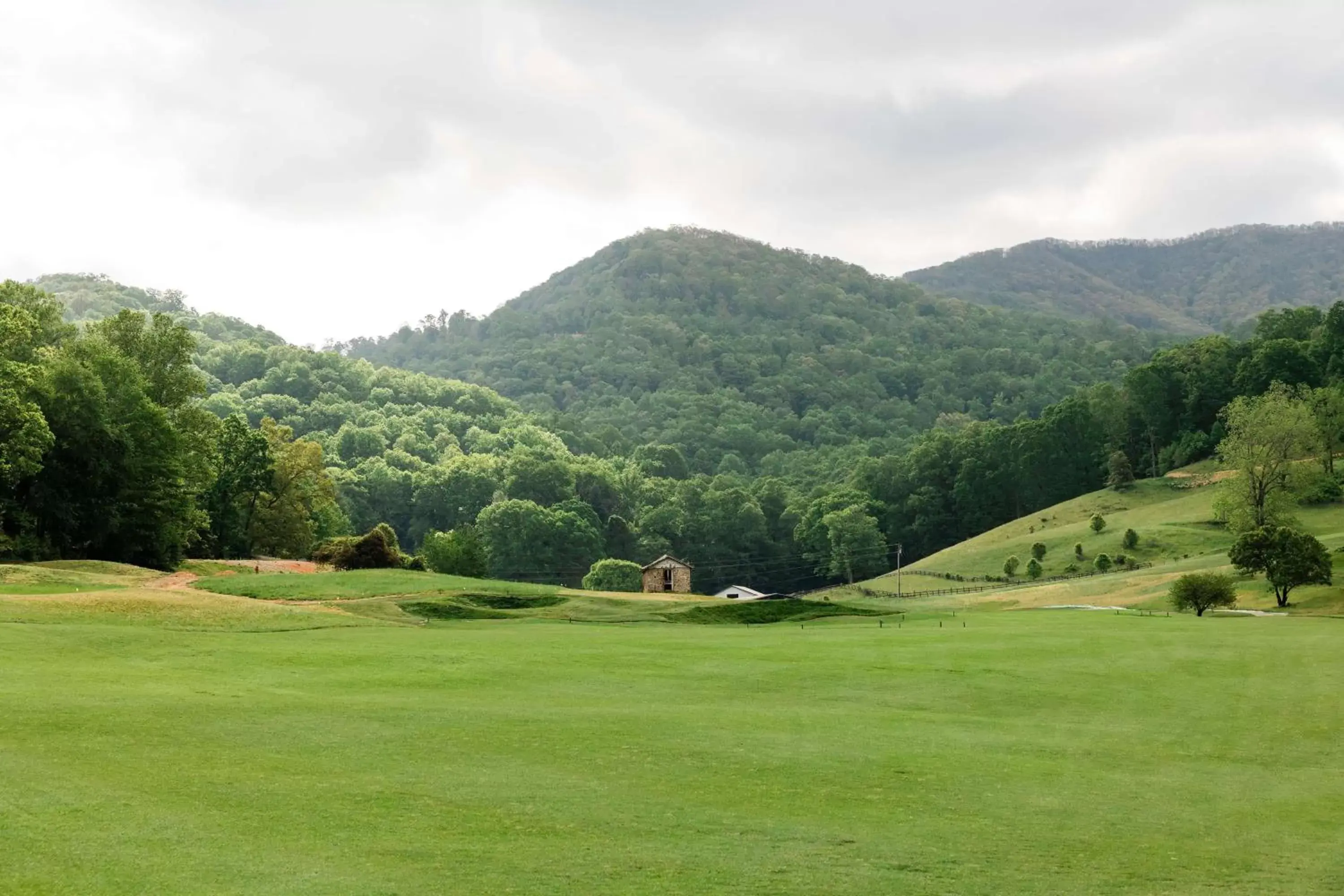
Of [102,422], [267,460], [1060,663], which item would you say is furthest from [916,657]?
[267,460]

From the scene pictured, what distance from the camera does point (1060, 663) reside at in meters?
39.6

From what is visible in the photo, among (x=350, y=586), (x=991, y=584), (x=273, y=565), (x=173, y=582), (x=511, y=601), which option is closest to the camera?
(x=173, y=582)

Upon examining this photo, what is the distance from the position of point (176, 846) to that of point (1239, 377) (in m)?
159

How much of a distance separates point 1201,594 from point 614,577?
72655 mm

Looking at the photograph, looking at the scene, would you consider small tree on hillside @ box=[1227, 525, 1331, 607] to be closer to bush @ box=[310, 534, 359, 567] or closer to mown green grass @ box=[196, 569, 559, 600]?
mown green grass @ box=[196, 569, 559, 600]

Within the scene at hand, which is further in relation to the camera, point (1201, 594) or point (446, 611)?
point (1201, 594)

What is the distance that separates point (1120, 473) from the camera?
478 ft

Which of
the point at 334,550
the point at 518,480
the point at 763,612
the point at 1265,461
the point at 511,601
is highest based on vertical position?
the point at 518,480

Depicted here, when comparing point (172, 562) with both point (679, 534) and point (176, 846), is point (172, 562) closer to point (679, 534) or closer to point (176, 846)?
point (176, 846)

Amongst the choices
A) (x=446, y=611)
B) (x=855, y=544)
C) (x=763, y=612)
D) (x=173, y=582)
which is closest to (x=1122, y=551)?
(x=855, y=544)

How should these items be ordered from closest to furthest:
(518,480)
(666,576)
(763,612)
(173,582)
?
1. (173,582)
2. (763,612)
3. (666,576)
4. (518,480)

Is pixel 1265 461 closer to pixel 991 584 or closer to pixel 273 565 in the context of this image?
pixel 991 584

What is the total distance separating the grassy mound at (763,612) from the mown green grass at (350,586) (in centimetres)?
742

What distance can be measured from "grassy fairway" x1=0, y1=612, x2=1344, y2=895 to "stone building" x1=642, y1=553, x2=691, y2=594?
62.2m
